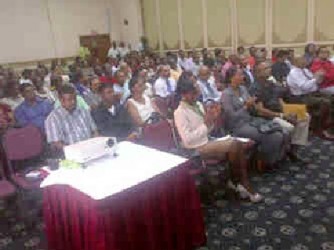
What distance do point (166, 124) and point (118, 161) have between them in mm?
911

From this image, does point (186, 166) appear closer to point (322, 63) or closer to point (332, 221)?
point (332, 221)

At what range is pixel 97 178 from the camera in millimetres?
2307

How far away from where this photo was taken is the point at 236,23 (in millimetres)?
9656

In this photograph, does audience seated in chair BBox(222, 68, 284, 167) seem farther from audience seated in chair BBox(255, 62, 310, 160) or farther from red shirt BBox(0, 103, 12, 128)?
red shirt BBox(0, 103, 12, 128)

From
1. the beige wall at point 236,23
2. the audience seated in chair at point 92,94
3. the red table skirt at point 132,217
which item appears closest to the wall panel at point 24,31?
the beige wall at point 236,23

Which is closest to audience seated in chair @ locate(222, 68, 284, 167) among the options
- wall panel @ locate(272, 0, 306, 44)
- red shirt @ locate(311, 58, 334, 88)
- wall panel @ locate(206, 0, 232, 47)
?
red shirt @ locate(311, 58, 334, 88)

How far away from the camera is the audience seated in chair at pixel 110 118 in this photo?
12.7ft

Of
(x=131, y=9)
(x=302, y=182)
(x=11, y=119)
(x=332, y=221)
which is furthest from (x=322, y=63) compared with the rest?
(x=131, y=9)

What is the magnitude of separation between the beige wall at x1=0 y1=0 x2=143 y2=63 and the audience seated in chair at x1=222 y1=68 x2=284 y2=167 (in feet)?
28.6

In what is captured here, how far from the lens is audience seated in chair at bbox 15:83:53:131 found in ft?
15.2

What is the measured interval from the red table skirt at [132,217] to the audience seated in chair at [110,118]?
138 centimetres

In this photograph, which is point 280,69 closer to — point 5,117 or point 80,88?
point 80,88

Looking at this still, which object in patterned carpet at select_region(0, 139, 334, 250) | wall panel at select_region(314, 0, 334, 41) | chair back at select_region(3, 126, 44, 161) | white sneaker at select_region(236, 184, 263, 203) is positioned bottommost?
patterned carpet at select_region(0, 139, 334, 250)

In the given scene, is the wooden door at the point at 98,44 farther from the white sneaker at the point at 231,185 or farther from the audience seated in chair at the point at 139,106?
the white sneaker at the point at 231,185
